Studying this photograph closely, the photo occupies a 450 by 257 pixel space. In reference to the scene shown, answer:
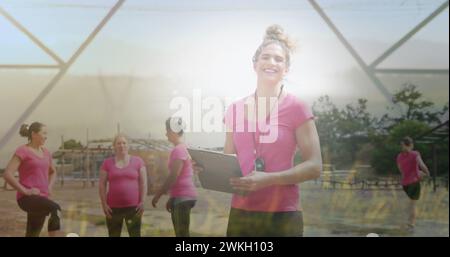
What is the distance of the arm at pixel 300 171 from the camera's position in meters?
3.30

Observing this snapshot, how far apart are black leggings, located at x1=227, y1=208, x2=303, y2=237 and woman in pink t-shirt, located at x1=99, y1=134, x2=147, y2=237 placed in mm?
513

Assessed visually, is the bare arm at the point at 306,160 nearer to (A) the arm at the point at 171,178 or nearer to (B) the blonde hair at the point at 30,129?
(A) the arm at the point at 171,178

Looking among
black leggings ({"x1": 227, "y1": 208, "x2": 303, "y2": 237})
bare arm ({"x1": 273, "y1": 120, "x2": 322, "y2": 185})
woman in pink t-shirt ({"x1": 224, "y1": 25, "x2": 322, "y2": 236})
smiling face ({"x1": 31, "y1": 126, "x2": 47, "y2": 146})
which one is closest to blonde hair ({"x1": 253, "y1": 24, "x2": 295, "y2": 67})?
woman in pink t-shirt ({"x1": 224, "y1": 25, "x2": 322, "y2": 236})

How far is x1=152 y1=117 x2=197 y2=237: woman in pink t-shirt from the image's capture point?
3.37 metres

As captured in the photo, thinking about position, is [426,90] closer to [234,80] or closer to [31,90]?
[234,80]

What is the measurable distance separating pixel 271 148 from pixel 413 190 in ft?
3.08

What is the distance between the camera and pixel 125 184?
11.1 ft

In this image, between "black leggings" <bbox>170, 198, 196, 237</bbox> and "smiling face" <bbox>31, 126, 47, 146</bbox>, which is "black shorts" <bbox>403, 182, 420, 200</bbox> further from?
"smiling face" <bbox>31, 126, 47, 146</bbox>

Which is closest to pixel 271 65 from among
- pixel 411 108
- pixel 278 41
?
pixel 278 41

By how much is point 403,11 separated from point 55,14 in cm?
195

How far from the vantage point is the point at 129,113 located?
132 inches

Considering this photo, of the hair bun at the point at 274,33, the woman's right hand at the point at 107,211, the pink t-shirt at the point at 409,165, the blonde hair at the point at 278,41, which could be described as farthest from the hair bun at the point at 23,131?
the pink t-shirt at the point at 409,165

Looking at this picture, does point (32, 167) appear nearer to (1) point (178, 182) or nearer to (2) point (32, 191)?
(2) point (32, 191)

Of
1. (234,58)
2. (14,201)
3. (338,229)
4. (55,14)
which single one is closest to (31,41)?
(55,14)
